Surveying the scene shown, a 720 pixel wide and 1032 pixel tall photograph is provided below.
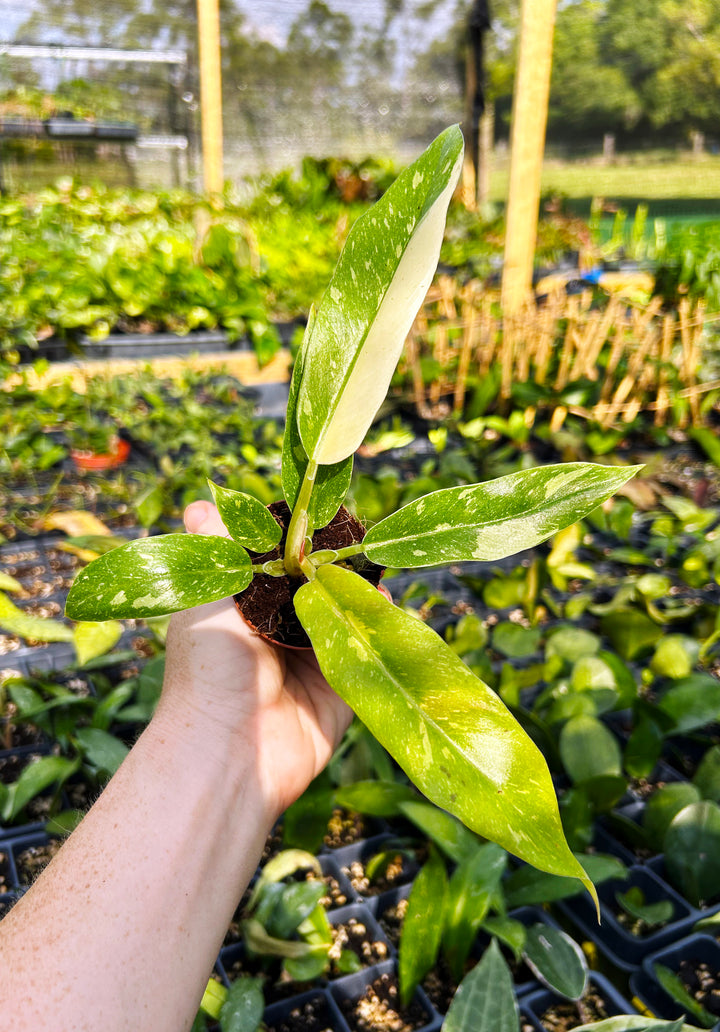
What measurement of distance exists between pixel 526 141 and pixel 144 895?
2.34 meters

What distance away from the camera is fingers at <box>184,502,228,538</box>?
70cm

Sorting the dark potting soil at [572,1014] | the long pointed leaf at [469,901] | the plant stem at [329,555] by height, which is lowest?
the dark potting soil at [572,1014]

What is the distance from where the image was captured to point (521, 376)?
2.29m

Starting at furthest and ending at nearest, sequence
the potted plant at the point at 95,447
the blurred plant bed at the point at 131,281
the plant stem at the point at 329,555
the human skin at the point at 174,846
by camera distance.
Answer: the blurred plant bed at the point at 131,281, the potted plant at the point at 95,447, the plant stem at the point at 329,555, the human skin at the point at 174,846

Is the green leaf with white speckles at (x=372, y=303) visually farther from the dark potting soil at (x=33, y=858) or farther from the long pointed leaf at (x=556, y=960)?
the dark potting soil at (x=33, y=858)

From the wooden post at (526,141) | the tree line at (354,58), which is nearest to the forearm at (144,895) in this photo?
the wooden post at (526,141)

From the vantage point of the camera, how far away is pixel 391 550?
555 millimetres

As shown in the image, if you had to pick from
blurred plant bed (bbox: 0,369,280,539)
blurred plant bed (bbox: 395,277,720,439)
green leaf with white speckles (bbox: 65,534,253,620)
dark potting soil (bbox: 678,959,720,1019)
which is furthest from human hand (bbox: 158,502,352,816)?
blurred plant bed (bbox: 395,277,720,439)

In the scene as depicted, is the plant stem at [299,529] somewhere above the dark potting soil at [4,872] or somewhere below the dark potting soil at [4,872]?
above

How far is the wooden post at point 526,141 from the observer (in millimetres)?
2156

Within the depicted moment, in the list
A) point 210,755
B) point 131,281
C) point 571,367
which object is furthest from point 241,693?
point 131,281

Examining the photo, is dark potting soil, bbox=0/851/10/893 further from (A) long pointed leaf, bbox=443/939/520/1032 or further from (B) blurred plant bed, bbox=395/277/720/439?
(B) blurred plant bed, bbox=395/277/720/439

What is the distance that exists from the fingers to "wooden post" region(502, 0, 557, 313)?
1.96 m

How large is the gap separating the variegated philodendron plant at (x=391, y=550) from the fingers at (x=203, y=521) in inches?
4.1
